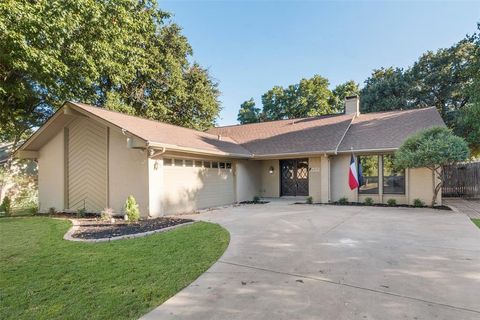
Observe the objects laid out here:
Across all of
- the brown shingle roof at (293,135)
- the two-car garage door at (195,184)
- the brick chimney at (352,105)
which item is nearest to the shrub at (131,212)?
the two-car garage door at (195,184)

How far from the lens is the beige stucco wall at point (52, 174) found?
36.8 ft

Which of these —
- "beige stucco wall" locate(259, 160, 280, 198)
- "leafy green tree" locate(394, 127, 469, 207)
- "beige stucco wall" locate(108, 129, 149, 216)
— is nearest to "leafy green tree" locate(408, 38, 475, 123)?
"leafy green tree" locate(394, 127, 469, 207)

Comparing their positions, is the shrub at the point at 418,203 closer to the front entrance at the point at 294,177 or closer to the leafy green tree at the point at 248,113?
the front entrance at the point at 294,177

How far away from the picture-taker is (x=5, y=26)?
29.0 feet

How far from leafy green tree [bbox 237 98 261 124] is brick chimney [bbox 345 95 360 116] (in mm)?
17297

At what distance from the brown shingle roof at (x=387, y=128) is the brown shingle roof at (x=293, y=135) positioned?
554 millimetres

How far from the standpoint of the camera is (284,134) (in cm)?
1600

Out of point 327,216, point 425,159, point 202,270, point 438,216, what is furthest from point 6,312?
point 425,159

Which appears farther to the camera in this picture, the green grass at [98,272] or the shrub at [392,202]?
the shrub at [392,202]

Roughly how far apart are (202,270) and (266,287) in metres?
1.08

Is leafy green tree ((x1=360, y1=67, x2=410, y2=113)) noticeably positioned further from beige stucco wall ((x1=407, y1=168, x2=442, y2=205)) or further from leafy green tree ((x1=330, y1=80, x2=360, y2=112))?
beige stucco wall ((x1=407, y1=168, x2=442, y2=205))

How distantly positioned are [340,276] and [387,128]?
11.7m

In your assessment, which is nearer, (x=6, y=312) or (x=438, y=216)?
(x=6, y=312)

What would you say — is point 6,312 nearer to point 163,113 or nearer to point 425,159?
point 425,159
